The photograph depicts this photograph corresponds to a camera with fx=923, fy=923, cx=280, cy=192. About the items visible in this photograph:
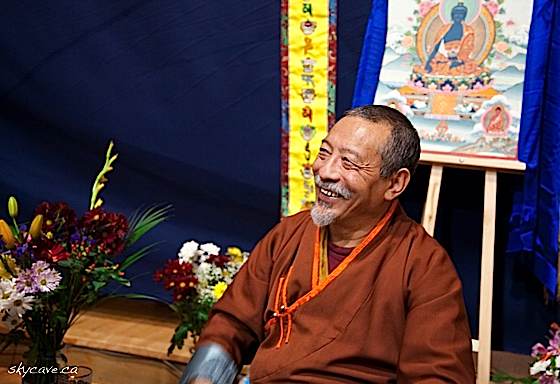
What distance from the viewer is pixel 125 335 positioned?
11.3 ft

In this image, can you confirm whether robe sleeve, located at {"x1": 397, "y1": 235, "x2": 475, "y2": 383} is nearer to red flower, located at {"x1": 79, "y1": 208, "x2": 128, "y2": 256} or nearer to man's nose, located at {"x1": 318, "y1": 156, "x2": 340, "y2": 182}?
man's nose, located at {"x1": 318, "y1": 156, "x2": 340, "y2": 182}

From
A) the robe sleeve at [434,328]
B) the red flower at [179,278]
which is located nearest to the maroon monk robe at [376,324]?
the robe sleeve at [434,328]

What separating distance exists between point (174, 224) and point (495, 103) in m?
1.34

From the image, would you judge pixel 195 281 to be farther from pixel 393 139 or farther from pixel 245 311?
pixel 393 139

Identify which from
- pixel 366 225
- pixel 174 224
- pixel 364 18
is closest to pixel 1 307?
pixel 366 225

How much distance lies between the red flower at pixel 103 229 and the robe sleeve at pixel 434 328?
0.85 metres

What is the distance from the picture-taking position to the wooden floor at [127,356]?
3.24 metres

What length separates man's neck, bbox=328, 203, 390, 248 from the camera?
7.69 ft

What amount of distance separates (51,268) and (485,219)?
1.36 meters

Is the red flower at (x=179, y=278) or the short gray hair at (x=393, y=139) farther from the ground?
the short gray hair at (x=393, y=139)

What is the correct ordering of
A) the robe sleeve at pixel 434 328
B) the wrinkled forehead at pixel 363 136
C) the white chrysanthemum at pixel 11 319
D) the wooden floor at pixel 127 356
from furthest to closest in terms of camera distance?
the wooden floor at pixel 127 356 → the white chrysanthemum at pixel 11 319 → the wrinkled forehead at pixel 363 136 → the robe sleeve at pixel 434 328

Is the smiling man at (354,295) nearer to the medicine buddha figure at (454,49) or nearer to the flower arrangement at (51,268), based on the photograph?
the flower arrangement at (51,268)

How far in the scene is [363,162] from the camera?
89.0 inches

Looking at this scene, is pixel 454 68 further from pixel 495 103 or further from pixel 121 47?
pixel 121 47
